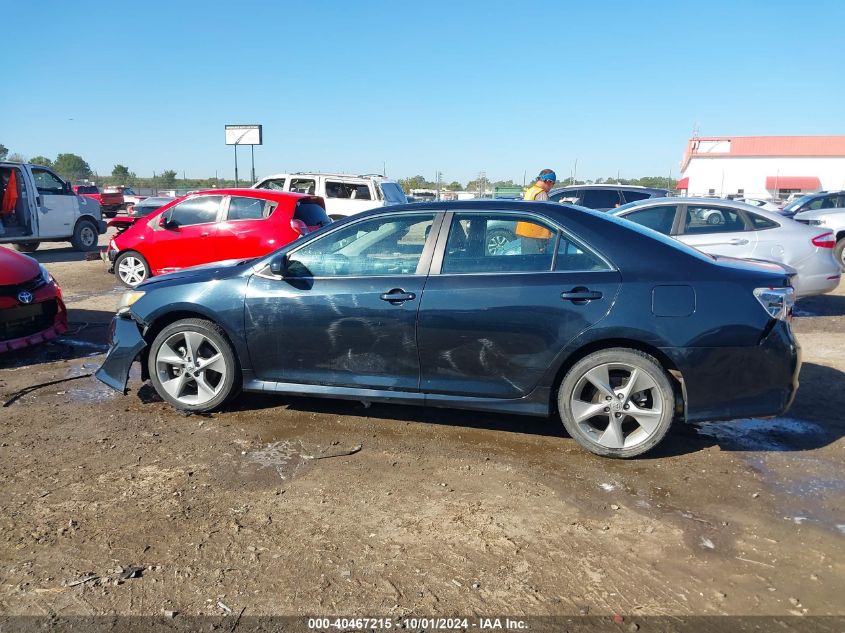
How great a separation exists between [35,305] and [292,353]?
3.31m

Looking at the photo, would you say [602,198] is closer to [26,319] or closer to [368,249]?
[368,249]

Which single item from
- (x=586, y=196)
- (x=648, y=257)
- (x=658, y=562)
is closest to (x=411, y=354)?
(x=648, y=257)

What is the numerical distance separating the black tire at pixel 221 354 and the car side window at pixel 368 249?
2.40 feet

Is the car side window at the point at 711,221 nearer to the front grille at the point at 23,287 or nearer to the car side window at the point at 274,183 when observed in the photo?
the front grille at the point at 23,287

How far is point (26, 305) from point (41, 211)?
33.6ft

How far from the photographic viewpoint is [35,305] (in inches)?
243

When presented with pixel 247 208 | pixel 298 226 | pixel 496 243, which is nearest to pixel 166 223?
pixel 247 208

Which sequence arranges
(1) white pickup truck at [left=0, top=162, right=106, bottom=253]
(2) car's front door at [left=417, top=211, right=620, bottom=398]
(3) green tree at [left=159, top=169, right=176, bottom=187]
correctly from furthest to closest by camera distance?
(3) green tree at [left=159, top=169, right=176, bottom=187]
(1) white pickup truck at [left=0, top=162, right=106, bottom=253]
(2) car's front door at [left=417, top=211, right=620, bottom=398]

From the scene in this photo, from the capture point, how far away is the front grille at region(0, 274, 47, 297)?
232 inches

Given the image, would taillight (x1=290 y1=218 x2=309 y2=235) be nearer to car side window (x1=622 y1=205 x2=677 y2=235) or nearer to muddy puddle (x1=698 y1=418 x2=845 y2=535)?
car side window (x1=622 y1=205 x2=677 y2=235)

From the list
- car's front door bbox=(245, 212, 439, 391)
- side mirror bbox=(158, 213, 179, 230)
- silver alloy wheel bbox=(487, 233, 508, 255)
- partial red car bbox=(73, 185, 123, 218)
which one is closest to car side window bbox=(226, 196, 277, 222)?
side mirror bbox=(158, 213, 179, 230)

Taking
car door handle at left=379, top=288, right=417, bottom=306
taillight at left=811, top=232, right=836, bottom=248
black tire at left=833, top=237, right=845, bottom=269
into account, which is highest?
taillight at left=811, top=232, right=836, bottom=248

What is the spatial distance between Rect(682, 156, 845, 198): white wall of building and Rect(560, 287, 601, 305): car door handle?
209ft

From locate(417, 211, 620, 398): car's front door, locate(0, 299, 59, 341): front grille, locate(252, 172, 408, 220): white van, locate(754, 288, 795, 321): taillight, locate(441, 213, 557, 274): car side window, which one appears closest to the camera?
locate(754, 288, 795, 321): taillight
